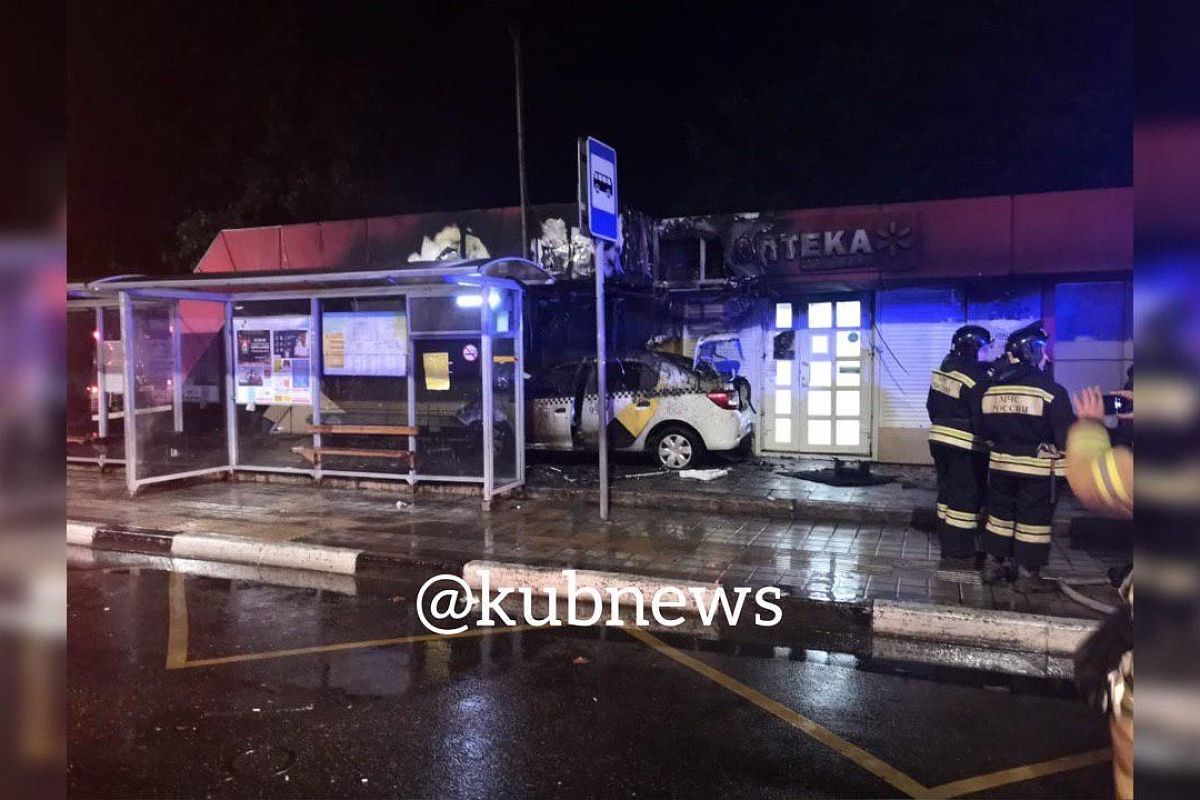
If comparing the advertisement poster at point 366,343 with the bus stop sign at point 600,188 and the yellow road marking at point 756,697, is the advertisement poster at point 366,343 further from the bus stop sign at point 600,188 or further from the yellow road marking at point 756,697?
the yellow road marking at point 756,697

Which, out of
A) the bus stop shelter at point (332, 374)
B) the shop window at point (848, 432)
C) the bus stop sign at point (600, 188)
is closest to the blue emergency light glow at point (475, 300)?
the bus stop shelter at point (332, 374)

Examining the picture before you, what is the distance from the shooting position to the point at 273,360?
12000mm

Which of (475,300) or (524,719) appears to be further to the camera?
(475,300)

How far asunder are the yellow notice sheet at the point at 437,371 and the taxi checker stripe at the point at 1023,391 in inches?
266

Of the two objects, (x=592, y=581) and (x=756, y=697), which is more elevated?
(x=592, y=581)

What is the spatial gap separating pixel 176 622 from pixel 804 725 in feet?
16.0

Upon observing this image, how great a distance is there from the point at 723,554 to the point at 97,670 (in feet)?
16.6

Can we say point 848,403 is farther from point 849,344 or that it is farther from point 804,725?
point 804,725

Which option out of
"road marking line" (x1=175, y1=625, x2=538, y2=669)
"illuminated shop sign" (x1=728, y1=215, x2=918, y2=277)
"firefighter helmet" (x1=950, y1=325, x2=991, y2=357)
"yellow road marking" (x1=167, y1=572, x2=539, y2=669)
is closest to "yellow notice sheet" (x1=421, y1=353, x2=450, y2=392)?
"illuminated shop sign" (x1=728, y1=215, x2=918, y2=277)

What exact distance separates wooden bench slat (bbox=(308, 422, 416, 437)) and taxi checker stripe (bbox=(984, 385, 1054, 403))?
706 centimetres

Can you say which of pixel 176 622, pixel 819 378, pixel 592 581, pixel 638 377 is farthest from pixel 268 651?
pixel 819 378

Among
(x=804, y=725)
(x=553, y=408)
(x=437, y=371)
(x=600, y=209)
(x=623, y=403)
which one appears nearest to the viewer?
(x=804, y=725)

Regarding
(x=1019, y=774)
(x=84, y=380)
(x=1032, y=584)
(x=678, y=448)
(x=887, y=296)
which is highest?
(x=887, y=296)

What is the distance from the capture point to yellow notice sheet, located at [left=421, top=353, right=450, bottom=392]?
36.2ft
